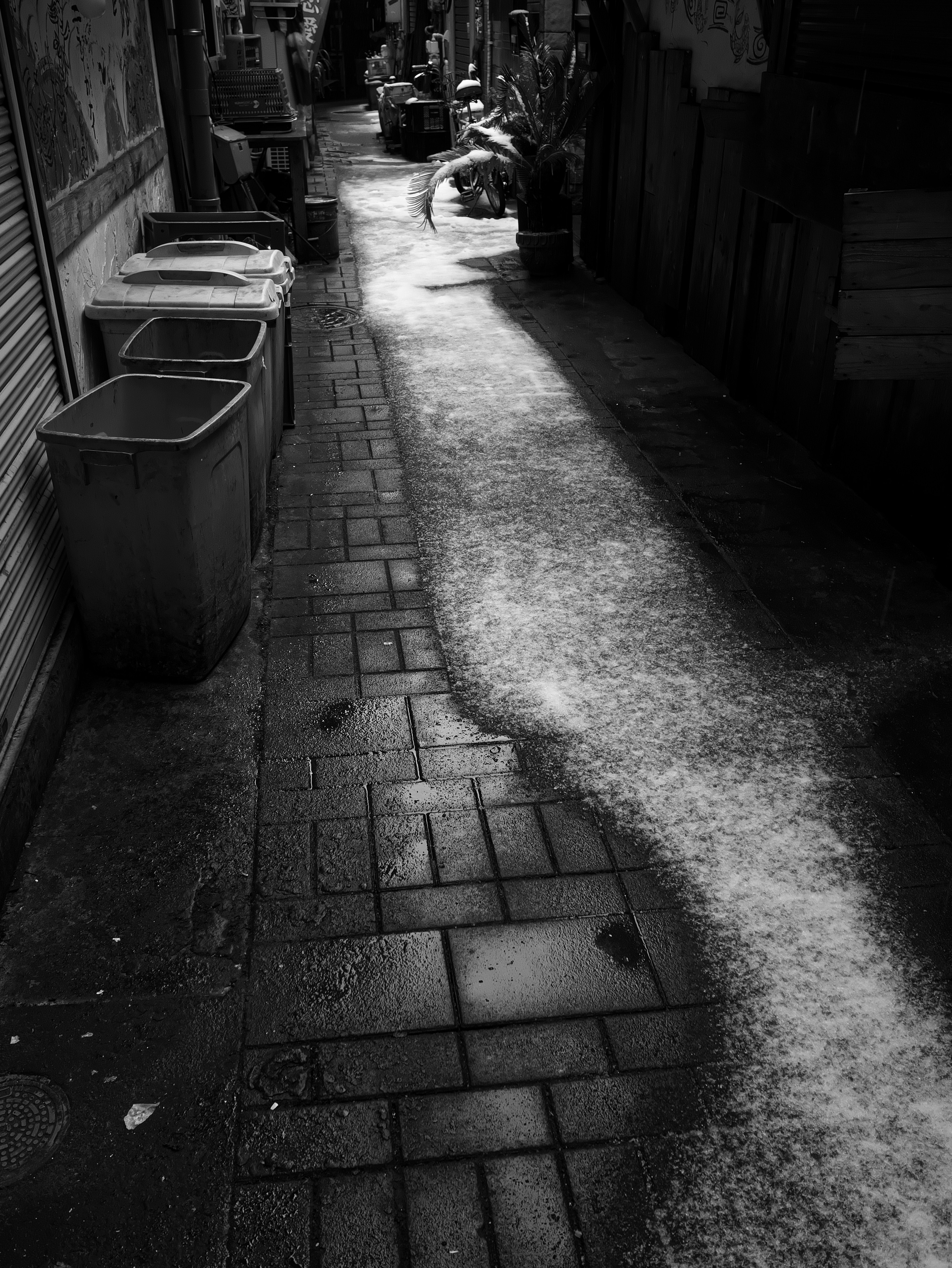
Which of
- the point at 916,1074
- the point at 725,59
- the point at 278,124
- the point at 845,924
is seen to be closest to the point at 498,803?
the point at 845,924

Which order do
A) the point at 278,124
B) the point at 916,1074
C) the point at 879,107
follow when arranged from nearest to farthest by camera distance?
the point at 916,1074
the point at 879,107
the point at 278,124

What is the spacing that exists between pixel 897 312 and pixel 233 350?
11.4ft

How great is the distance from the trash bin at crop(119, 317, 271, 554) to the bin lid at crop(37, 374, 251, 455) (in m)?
0.45

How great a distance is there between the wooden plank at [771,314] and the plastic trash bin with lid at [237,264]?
132 inches

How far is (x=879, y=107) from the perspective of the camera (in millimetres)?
5008

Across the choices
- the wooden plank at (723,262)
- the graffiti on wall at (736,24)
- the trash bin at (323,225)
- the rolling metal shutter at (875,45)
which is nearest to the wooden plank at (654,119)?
the graffiti on wall at (736,24)

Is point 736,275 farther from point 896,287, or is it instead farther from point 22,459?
point 22,459

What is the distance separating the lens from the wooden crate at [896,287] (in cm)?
439

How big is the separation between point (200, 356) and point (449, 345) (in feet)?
12.5

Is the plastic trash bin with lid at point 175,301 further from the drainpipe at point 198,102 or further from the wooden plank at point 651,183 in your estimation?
the wooden plank at point 651,183

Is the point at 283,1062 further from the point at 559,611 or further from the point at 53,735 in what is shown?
the point at 559,611

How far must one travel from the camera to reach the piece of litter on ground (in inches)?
108

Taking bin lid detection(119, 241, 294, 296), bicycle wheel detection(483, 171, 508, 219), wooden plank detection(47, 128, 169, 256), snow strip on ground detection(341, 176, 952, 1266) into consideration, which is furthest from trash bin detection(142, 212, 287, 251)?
bicycle wheel detection(483, 171, 508, 219)

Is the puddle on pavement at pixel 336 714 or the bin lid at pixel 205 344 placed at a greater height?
the bin lid at pixel 205 344
